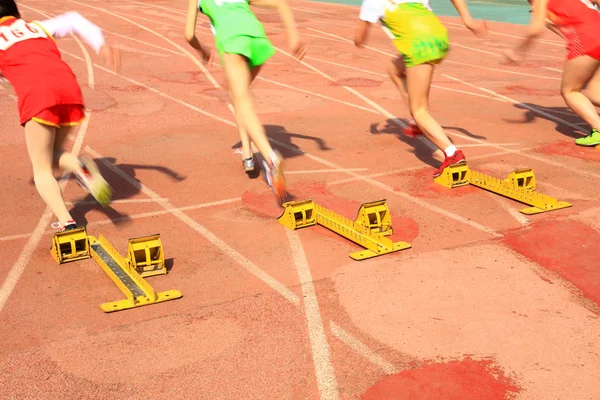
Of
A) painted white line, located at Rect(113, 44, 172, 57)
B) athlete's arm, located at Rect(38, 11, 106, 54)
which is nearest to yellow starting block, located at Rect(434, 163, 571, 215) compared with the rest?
athlete's arm, located at Rect(38, 11, 106, 54)

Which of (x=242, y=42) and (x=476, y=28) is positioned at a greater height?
(x=242, y=42)

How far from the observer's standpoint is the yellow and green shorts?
739 centimetres

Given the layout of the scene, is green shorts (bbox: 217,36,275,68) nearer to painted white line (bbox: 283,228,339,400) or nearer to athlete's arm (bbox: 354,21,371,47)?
athlete's arm (bbox: 354,21,371,47)

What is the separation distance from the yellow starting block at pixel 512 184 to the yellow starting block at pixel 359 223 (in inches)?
50.6

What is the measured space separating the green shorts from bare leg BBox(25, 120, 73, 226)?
1.58m

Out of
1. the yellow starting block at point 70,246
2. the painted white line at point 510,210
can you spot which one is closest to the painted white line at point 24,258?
the yellow starting block at point 70,246

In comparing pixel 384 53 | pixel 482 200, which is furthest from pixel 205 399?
pixel 384 53

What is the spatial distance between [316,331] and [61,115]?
103 inches

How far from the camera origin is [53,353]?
4590 millimetres

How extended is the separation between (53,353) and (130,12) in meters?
17.1

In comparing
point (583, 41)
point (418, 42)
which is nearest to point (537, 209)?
point (418, 42)

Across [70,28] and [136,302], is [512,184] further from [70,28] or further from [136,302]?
[70,28]

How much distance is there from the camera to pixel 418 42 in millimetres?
7395

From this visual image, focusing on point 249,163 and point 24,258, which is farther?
point 249,163
